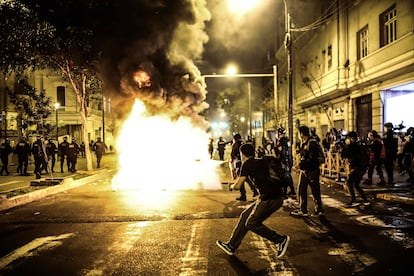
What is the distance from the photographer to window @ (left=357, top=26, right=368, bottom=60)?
683 inches

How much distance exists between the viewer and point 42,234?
6.46m

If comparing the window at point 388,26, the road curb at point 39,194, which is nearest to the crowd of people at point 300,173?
the window at point 388,26

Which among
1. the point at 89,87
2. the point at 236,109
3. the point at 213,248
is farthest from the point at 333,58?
the point at 236,109

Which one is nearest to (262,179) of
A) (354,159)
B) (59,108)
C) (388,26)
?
(354,159)

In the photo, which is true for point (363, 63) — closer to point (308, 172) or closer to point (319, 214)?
point (308, 172)

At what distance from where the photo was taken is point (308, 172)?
738 cm

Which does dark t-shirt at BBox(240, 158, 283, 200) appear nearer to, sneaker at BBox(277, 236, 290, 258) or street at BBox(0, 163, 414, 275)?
sneaker at BBox(277, 236, 290, 258)

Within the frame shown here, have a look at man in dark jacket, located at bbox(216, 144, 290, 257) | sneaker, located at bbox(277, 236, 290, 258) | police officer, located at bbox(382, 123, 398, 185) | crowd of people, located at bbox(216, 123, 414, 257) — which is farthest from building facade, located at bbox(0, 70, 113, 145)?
sneaker, located at bbox(277, 236, 290, 258)

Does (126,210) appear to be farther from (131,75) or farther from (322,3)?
(322,3)

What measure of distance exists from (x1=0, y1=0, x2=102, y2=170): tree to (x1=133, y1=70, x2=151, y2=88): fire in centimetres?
231

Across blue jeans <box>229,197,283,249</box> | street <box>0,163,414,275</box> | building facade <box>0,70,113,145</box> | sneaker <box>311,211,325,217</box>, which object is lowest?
street <box>0,163,414,275</box>

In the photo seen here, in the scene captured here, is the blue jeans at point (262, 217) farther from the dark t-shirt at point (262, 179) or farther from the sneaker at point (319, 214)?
the sneaker at point (319, 214)

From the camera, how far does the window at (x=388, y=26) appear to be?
14.8m

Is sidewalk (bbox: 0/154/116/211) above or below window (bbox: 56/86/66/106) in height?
below
